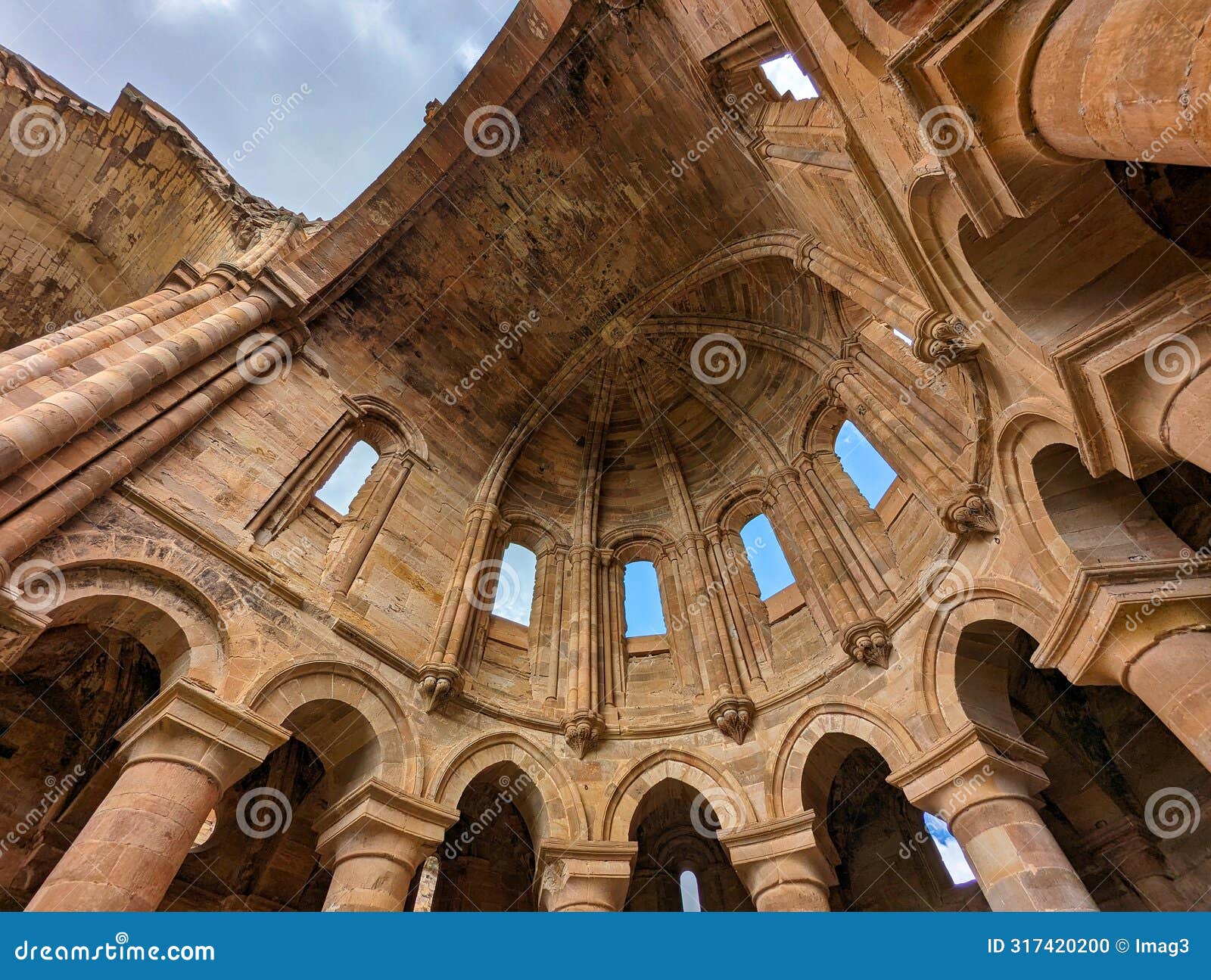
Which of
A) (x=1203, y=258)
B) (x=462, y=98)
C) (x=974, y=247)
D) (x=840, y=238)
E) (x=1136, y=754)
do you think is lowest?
(x=1136, y=754)

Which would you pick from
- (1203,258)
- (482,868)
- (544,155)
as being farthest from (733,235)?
(482,868)

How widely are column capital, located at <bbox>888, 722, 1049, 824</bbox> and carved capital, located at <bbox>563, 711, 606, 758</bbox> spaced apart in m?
3.76

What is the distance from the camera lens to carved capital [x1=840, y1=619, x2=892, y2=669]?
8.63 m

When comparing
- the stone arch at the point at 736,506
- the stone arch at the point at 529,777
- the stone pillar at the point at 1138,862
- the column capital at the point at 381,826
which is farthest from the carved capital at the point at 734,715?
the stone pillar at the point at 1138,862

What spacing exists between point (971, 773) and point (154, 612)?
876 cm

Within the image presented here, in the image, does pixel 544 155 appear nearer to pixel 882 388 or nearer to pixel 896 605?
pixel 882 388

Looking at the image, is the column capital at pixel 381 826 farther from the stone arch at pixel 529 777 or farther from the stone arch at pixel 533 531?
the stone arch at pixel 533 531

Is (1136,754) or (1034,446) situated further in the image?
(1136,754)

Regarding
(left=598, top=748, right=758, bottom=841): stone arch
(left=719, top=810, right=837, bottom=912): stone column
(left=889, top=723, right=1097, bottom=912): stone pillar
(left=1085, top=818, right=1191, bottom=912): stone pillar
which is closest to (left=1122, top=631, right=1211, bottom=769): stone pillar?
(left=889, top=723, right=1097, bottom=912): stone pillar

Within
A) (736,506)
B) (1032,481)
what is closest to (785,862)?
(1032,481)

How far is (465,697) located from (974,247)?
25.9 feet

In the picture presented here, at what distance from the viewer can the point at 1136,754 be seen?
9.05 meters

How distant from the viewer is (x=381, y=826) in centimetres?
736

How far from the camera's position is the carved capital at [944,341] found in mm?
7242
